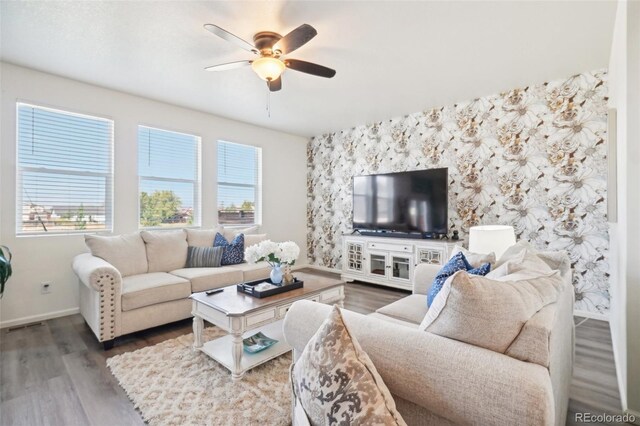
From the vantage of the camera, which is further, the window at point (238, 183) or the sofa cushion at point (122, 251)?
the window at point (238, 183)

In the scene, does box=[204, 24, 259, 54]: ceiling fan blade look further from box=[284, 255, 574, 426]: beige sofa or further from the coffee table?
box=[284, 255, 574, 426]: beige sofa

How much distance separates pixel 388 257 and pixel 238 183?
2624 mm

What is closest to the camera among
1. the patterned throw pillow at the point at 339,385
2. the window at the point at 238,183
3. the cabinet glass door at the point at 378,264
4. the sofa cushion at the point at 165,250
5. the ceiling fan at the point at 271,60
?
the patterned throw pillow at the point at 339,385

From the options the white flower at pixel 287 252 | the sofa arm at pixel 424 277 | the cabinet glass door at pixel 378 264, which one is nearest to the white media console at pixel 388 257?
the cabinet glass door at pixel 378 264

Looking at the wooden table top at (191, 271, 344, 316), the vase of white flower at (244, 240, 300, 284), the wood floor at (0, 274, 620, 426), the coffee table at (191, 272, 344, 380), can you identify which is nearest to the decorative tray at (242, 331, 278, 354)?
the coffee table at (191, 272, 344, 380)

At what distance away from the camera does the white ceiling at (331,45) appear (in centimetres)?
217

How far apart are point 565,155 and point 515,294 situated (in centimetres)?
319

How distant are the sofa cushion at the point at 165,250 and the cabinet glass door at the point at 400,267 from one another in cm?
277

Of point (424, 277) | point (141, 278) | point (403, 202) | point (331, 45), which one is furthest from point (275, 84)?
point (403, 202)

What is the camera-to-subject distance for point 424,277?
251 cm

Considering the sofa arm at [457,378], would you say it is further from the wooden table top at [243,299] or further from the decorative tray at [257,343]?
the decorative tray at [257,343]

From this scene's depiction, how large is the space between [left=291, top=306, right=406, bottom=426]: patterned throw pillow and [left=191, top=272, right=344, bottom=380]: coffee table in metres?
1.18

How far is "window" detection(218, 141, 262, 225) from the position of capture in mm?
4715

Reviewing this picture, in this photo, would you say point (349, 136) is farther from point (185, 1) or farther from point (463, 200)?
point (185, 1)
